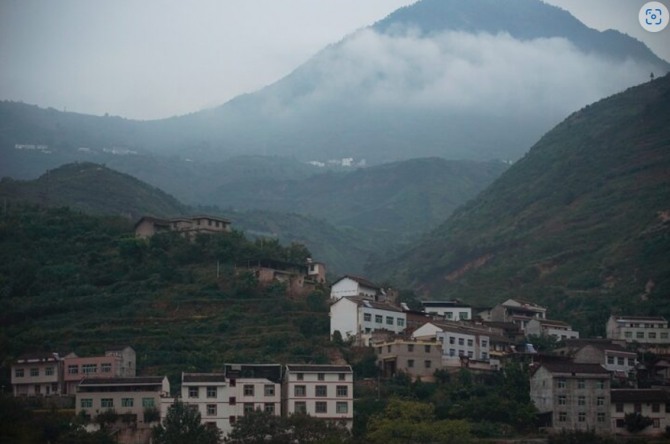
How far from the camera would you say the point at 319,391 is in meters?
47.8

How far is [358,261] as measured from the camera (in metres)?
109

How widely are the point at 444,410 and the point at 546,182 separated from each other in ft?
183

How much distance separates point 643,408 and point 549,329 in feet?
47.7

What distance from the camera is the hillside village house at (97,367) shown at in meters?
51.3

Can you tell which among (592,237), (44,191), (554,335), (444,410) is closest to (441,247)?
(592,237)

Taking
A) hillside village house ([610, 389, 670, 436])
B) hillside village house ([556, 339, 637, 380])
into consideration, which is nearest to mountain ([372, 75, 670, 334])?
hillside village house ([556, 339, 637, 380])

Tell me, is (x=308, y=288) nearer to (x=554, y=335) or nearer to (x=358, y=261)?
(x=554, y=335)

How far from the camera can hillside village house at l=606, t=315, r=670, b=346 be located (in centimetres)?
6144

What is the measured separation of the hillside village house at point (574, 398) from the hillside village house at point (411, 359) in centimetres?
536

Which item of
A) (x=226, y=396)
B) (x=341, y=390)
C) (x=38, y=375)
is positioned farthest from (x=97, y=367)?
(x=341, y=390)

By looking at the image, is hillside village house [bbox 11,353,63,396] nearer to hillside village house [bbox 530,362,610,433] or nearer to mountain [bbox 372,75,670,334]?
hillside village house [bbox 530,362,610,433]

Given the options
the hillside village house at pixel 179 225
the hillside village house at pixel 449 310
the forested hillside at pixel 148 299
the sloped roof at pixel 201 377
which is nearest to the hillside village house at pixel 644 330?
the hillside village house at pixel 449 310

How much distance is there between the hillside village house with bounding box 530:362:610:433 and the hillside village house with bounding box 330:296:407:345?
928 cm

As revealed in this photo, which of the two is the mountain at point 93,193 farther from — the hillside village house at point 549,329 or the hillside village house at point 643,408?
the hillside village house at point 643,408
